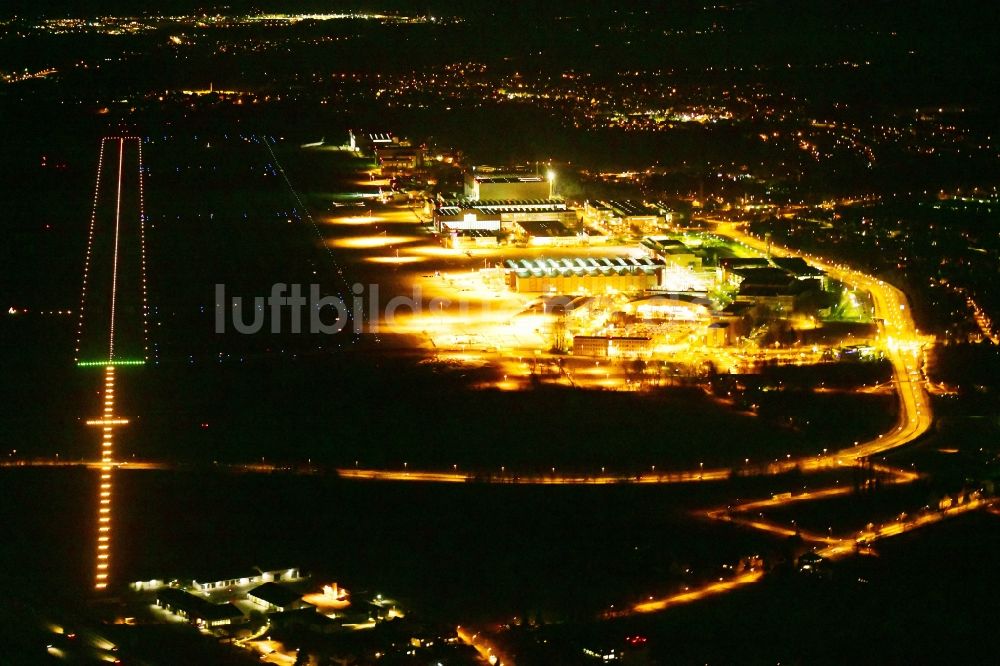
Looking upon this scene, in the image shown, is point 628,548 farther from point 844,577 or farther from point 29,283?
point 29,283

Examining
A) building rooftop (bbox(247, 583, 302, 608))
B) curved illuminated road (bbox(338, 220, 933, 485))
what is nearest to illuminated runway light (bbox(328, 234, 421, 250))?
curved illuminated road (bbox(338, 220, 933, 485))

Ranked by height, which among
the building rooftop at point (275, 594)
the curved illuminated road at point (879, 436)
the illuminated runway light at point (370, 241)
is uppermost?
the illuminated runway light at point (370, 241)

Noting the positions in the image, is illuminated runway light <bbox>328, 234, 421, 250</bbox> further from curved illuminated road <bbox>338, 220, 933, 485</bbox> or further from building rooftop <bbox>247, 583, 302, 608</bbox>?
building rooftop <bbox>247, 583, 302, 608</bbox>

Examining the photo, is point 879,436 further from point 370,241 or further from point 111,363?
point 370,241

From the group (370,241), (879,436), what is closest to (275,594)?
(879,436)

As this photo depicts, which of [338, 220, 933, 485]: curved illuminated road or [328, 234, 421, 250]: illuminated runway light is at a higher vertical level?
[328, 234, 421, 250]: illuminated runway light

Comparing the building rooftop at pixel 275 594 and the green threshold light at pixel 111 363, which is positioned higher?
the green threshold light at pixel 111 363

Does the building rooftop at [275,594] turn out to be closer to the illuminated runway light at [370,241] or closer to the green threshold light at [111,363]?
the green threshold light at [111,363]

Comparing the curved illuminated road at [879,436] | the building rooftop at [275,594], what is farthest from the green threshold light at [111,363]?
the building rooftop at [275,594]

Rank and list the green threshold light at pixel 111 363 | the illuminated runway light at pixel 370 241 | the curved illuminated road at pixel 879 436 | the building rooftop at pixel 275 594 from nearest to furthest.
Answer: the building rooftop at pixel 275 594
the curved illuminated road at pixel 879 436
the green threshold light at pixel 111 363
the illuminated runway light at pixel 370 241

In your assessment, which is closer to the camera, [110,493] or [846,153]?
[110,493]

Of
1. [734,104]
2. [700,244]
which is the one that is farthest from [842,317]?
[734,104]
